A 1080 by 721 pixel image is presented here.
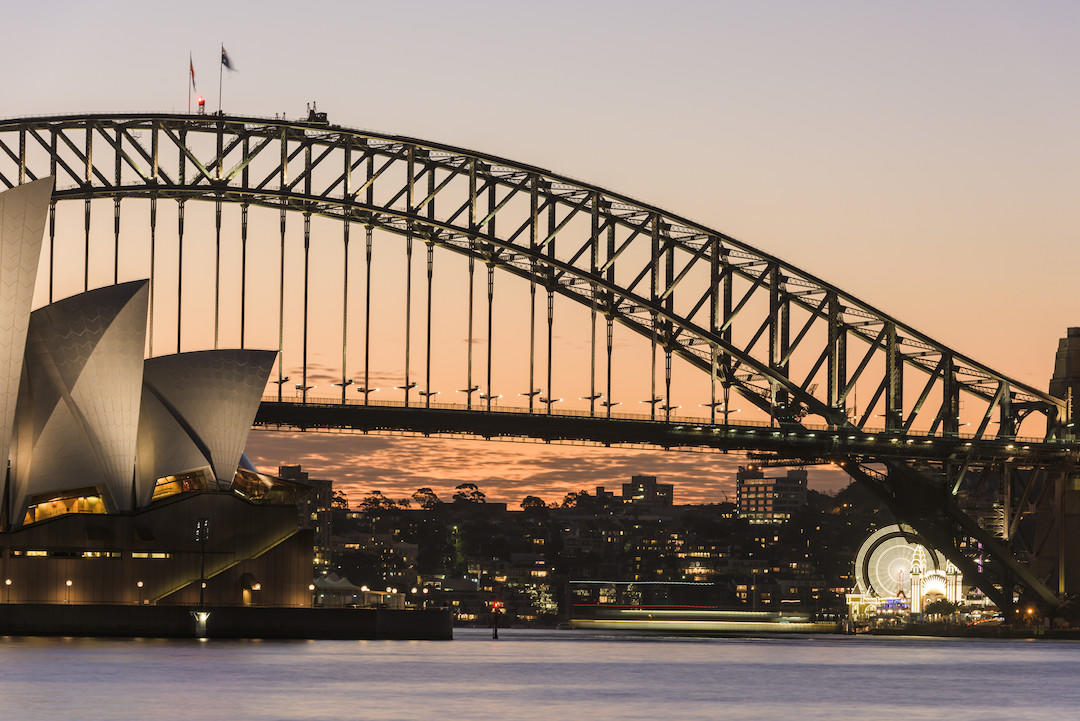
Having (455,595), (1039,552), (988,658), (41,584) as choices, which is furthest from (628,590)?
(41,584)

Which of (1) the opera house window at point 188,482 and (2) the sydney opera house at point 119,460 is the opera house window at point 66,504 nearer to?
(2) the sydney opera house at point 119,460

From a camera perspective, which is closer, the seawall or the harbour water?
the harbour water

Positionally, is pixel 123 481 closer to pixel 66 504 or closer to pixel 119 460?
pixel 119 460

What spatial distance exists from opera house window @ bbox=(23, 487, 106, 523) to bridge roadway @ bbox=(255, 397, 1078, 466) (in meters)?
10.7

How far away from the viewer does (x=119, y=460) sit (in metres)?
73.6

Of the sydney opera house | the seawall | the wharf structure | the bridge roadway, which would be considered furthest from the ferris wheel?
the sydney opera house

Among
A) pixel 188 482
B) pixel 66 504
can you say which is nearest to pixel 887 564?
pixel 188 482

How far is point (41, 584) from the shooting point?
72.7 m

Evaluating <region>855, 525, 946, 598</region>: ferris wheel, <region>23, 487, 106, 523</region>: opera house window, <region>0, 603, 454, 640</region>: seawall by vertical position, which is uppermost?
<region>23, 487, 106, 523</region>: opera house window

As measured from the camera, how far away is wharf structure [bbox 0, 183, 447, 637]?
71438mm

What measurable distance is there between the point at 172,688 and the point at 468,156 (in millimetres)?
38857

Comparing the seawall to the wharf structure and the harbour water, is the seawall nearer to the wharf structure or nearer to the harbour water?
the wharf structure

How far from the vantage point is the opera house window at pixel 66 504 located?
244ft

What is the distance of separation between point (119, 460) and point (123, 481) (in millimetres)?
947
